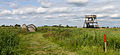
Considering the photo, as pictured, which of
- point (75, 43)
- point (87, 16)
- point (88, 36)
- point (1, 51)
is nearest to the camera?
point (1, 51)

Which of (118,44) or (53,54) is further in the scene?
(118,44)

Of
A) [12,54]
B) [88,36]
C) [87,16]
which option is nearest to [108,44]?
[88,36]

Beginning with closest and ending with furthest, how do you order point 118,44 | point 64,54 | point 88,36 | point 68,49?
1. point 64,54
2. point 118,44
3. point 68,49
4. point 88,36

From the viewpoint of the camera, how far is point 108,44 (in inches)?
424

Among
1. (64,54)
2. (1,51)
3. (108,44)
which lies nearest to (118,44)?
(108,44)

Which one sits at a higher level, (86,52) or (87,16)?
(87,16)

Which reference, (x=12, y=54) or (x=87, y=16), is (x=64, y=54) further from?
(x=87, y=16)

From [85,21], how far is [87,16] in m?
1.53

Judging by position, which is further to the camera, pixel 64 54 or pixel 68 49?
pixel 68 49

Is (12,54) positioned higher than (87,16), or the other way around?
(87,16)

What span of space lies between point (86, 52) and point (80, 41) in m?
2.71

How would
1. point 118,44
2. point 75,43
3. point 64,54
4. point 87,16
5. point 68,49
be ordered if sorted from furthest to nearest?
point 87,16, point 75,43, point 68,49, point 118,44, point 64,54

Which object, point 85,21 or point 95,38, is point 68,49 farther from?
point 85,21

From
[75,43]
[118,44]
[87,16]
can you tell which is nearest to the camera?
[118,44]
